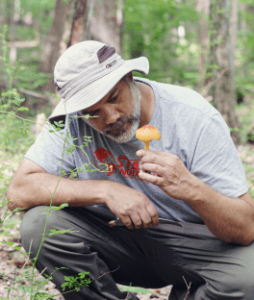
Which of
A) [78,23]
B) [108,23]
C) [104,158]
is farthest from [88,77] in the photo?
[108,23]

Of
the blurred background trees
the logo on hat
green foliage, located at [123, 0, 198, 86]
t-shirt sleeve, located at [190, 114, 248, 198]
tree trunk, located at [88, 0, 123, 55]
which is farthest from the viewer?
green foliage, located at [123, 0, 198, 86]

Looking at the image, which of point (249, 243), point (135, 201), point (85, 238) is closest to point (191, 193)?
point (135, 201)

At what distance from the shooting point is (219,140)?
6.48 ft

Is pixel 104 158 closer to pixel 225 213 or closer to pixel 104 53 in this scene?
pixel 104 53

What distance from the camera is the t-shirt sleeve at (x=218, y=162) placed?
1896 millimetres

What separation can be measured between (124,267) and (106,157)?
82cm

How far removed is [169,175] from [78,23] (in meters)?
2.69

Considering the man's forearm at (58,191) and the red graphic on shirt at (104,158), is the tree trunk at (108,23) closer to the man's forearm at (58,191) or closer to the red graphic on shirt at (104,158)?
the red graphic on shirt at (104,158)

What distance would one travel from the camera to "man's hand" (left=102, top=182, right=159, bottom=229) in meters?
1.99

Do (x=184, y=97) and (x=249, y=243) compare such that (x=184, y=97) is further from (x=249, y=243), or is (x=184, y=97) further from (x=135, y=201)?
(x=249, y=243)

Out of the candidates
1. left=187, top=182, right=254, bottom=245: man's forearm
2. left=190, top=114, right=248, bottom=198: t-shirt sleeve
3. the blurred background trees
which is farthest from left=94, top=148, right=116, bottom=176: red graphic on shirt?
the blurred background trees

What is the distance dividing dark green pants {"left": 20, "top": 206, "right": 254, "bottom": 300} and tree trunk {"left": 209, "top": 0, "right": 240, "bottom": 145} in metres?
3.47

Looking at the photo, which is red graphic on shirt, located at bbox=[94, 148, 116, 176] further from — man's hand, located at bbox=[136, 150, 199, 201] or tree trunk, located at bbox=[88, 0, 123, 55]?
tree trunk, located at bbox=[88, 0, 123, 55]

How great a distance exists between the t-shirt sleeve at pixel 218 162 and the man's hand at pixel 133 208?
0.37 meters
